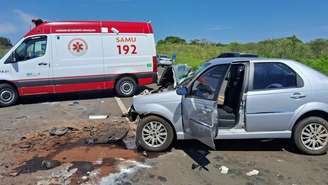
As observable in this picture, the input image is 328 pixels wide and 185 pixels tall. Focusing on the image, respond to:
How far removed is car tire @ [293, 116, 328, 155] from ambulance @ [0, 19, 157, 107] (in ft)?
25.8

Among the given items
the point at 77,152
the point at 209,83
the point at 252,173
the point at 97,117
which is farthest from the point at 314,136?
the point at 97,117

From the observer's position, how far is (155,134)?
6.04 metres

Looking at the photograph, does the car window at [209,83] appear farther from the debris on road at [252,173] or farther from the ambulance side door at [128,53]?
the ambulance side door at [128,53]

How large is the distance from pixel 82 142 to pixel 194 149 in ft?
7.36

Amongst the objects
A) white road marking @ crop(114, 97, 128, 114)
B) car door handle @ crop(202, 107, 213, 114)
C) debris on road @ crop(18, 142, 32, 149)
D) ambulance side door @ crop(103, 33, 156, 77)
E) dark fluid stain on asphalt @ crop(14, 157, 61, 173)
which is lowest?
dark fluid stain on asphalt @ crop(14, 157, 61, 173)

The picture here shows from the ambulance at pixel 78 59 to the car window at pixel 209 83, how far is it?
6918mm

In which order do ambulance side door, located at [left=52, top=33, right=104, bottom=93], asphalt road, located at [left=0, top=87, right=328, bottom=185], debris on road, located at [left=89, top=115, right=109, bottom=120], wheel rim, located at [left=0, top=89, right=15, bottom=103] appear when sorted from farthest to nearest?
ambulance side door, located at [left=52, top=33, right=104, bottom=93] < wheel rim, located at [left=0, top=89, right=15, bottom=103] < debris on road, located at [left=89, top=115, right=109, bottom=120] < asphalt road, located at [left=0, top=87, right=328, bottom=185]

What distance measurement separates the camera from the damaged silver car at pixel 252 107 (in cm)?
570

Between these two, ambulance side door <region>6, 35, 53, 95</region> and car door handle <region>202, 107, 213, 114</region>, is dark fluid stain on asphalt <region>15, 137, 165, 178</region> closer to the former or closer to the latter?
car door handle <region>202, 107, 213, 114</region>

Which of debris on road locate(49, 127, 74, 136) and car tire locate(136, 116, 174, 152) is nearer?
car tire locate(136, 116, 174, 152)

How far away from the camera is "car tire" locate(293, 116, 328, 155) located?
18.9 ft

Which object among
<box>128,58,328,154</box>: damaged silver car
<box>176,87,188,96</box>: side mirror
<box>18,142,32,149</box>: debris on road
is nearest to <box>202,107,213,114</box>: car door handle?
<box>128,58,328,154</box>: damaged silver car

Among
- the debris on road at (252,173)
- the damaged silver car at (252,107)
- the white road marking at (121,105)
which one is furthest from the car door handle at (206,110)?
the white road marking at (121,105)

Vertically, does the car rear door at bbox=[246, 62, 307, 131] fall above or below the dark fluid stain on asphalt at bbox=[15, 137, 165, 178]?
above
